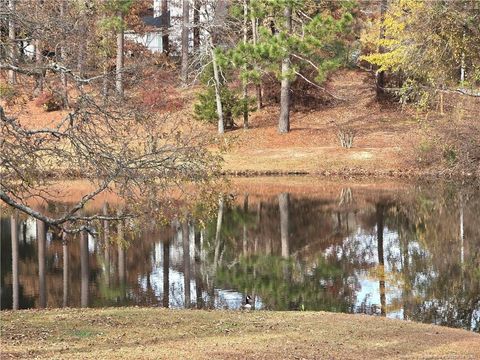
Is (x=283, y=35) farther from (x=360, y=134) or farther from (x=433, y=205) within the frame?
(x=433, y=205)

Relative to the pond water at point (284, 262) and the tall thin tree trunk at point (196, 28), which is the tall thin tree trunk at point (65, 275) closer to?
the pond water at point (284, 262)

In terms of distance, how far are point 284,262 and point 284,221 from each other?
6.74 meters

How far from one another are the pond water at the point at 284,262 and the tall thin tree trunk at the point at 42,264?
6cm

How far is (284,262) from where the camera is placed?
73.8 feet

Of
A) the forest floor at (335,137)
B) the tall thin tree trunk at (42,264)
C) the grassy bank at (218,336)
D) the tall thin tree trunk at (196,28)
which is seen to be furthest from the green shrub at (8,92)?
the tall thin tree trunk at (196,28)

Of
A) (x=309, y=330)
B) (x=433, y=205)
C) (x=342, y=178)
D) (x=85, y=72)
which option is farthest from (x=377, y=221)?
(x=85, y=72)

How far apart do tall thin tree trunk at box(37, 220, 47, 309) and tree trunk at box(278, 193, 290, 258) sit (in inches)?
256

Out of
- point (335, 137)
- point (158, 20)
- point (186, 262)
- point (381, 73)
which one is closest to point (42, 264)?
point (186, 262)

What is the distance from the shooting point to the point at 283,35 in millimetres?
38500

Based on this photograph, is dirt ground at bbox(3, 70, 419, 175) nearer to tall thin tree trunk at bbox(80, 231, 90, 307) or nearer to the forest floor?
the forest floor

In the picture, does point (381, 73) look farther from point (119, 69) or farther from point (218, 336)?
point (119, 69)

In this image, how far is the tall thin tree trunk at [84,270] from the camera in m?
18.3

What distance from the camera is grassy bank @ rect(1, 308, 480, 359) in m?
11.1

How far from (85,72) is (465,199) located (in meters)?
23.4
